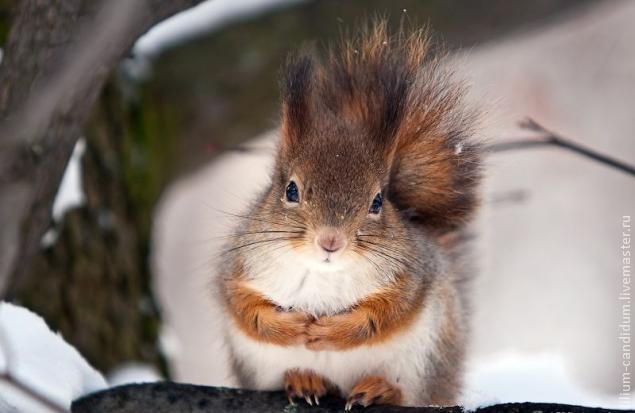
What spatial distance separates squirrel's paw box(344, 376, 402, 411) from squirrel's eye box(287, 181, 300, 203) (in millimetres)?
324

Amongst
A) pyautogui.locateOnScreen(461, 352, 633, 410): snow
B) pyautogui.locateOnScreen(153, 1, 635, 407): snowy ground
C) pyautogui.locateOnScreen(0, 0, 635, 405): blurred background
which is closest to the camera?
pyautogui.locateOnScreen(461, 352, 633, 410): snow

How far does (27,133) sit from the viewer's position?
1.32 meters

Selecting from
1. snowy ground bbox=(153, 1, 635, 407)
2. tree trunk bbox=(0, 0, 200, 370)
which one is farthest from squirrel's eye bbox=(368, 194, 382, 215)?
snowy ground bbox=(153, 1, 635, 407)

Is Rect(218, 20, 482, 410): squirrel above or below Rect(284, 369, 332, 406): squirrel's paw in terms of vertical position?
above

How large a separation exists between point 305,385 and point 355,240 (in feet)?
0.81

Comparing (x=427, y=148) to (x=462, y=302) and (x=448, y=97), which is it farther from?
(x=462, y=302)

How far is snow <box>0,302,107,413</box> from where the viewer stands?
52.4 inches

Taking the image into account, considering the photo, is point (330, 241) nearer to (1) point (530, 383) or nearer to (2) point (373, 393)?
(2) point (373, 393)

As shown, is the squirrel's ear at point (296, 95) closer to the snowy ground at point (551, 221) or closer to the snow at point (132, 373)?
the snow at point (132, 373)

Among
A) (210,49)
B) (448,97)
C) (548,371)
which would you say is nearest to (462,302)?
(548,371)

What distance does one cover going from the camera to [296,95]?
66.1 inches

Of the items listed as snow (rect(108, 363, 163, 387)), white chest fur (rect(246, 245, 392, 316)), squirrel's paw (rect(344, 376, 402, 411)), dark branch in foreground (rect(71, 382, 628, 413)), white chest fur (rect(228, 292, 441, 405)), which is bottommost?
dark branch in foreground (rect(71, 382, 628, 413))

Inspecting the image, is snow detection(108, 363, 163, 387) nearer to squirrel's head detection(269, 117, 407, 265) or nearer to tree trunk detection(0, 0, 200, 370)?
tree trunk detection(0, 0, 200, 370)

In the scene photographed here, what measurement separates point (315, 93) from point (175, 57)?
83 cm
